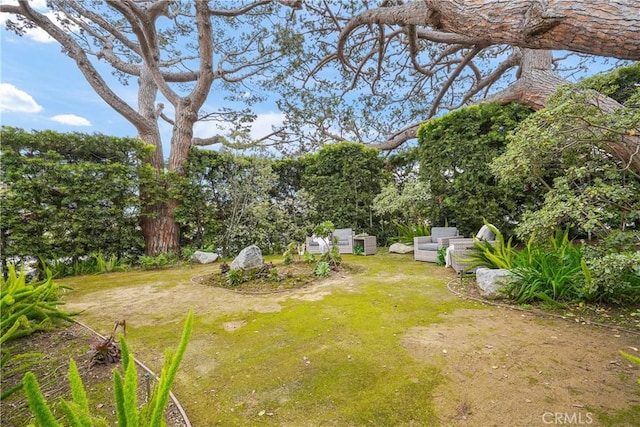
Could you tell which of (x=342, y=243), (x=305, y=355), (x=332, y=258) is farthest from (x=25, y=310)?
(x=342, y=243)

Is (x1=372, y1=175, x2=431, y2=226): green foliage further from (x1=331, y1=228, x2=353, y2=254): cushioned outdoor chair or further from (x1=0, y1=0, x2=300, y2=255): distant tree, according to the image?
(x1=0, y1=0, x2=300, y2=255): distant tree

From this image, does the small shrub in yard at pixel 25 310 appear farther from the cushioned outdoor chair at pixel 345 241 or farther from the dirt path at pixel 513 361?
the cushioned outdoor chair at pixel 345 241

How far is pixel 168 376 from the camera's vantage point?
3.12 feet

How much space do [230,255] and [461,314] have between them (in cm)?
577

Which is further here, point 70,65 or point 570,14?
point 70,65

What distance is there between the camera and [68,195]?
5.38m

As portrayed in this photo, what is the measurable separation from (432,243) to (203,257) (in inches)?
202

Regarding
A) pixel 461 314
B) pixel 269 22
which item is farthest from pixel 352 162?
pixel 461 314

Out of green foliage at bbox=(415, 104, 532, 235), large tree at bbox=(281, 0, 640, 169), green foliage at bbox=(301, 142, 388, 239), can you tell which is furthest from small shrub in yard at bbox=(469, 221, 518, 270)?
green foliage at bbox=(301, 142, 388, 239)

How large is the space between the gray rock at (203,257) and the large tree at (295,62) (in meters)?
0.75

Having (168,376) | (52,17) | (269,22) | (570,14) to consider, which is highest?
(269,22)

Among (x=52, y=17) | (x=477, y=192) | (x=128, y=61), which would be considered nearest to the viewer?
(x=477, y=192)

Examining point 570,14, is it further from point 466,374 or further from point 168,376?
point 168,376

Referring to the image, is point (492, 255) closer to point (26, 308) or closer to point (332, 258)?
point (332, 258)
